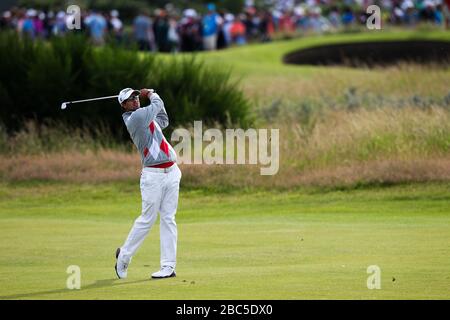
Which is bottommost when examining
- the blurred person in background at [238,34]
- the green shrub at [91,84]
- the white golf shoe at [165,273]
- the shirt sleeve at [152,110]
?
the white golf shoe at [165,273]

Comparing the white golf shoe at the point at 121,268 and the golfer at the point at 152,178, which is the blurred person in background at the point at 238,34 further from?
the white golf shoe at the point at 121,268

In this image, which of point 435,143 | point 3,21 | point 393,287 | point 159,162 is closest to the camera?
point 393,287

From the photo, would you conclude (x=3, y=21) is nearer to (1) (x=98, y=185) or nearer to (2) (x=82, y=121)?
(2) (x=82, y=121)

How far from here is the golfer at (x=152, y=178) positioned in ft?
43.9

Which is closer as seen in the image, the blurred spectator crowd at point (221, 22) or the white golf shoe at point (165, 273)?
the white golf shoe at point (165, 273)

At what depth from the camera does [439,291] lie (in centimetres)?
1199

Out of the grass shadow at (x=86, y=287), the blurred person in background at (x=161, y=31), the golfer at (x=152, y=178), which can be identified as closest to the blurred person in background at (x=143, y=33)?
the blurred person in background at (x=161, y=31)

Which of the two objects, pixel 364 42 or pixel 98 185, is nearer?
pixel 98 185

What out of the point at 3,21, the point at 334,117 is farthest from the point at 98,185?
the point at 3,21

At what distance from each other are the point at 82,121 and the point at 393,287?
60.3 ft

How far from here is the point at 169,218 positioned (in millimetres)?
13578

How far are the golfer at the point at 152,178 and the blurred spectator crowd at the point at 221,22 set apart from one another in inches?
1148
